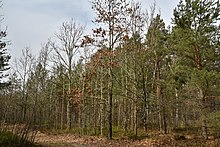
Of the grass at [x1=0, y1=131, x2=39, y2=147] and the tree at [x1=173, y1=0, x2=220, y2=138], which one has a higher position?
the tree at [x1=173, y1=0, x2=220, y2=138]

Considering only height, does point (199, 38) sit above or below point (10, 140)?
above

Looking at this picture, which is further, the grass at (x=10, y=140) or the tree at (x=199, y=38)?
the tree at (x=199, y=38)

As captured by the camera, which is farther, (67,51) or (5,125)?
(67,51)

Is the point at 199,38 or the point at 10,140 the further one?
the point at 199,38

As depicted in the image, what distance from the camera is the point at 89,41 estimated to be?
20.3 meters

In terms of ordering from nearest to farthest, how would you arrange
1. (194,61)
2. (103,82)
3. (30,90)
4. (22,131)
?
(22,131) → (194,61) → (103,82) → (30,90)

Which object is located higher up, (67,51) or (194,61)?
(67,51)

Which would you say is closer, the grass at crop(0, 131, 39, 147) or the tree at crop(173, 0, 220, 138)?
the grass at crop(0, 131, 39, 147)

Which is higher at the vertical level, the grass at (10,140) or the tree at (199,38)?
the tree at (199,38)

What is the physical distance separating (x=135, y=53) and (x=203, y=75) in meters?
7.80

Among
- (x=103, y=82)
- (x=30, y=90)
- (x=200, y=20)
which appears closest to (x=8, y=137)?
(x=200, y=20)

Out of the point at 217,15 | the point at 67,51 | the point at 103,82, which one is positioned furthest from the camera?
the point at 67,51

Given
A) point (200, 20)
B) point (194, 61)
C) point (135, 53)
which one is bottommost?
point (194, 61)

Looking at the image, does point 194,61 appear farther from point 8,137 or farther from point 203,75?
point 8,137
